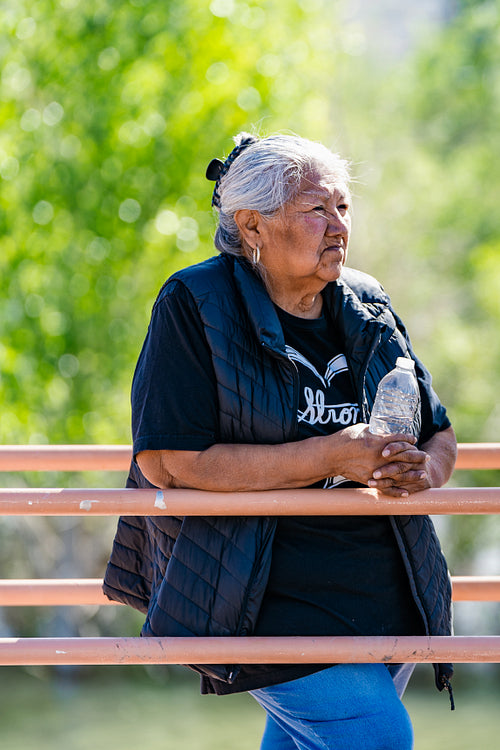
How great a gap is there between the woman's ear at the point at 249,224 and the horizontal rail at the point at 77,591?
0.81 m

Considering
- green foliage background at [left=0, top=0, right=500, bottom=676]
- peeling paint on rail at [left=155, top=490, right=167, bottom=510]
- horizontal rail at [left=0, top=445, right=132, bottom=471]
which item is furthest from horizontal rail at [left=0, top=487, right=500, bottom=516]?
green foliage background at [left=0, top=0, right=500, bottom=676]

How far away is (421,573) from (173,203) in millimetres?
6412

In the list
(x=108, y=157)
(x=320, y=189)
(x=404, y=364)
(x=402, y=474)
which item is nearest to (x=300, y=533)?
(x=402, y=474)

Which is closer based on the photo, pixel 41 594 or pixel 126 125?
pixel 41 594

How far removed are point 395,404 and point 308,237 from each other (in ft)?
1.25

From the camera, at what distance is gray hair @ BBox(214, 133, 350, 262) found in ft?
5.97

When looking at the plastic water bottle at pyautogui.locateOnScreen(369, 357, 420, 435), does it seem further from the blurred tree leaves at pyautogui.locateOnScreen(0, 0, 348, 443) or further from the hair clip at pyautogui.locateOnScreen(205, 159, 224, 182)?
the blurred tree leaves at pyautogui.locateOnScreen(0, 0, 348, 443)

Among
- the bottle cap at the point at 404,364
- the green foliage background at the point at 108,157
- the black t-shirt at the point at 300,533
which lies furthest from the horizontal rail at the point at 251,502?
the green foliage background at the point at 108,157

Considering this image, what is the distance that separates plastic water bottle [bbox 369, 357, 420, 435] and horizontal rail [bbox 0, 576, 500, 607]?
53cm

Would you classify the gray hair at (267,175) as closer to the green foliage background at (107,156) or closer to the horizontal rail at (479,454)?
the horizontal rail at (479,454)

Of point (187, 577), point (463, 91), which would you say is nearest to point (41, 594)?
point (187, 577)

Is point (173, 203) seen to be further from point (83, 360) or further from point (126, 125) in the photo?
point (83, 360)

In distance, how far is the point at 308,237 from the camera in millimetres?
1812

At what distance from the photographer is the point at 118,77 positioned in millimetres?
7637
